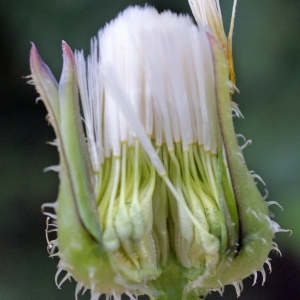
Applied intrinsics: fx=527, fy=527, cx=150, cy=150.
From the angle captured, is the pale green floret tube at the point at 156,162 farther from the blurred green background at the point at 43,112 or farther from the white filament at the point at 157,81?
the blurred green background at the point at 43,112

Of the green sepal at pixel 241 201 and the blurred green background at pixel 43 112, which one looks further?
the blurred green background at pixel 43 112

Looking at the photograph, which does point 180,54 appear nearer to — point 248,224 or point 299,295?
point 248,224

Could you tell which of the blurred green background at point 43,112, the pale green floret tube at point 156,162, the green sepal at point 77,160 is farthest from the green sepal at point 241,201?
the blurred green background at point 43,112

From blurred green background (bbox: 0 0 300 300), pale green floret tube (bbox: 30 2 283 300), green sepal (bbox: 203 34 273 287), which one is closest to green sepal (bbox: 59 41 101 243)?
pale green floret tube (bbox: 30 2 283 300)

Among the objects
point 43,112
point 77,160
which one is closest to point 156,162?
point 77,160

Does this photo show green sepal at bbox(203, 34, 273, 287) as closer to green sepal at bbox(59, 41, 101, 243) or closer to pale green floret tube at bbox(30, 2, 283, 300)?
pale green floret tube at bbox(30, 2, 283, 300)

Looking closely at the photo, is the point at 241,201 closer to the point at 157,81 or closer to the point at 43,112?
the point at 157,81

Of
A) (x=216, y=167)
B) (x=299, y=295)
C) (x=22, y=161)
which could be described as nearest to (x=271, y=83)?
(x=299, y=295)

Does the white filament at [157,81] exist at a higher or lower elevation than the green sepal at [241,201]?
higher
